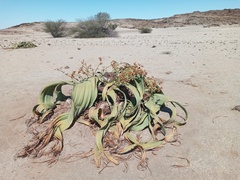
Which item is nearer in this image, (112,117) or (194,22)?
(112,117)

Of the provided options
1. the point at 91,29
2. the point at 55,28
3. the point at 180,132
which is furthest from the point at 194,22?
the point at 180,132

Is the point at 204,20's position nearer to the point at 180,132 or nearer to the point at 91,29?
the point at 91,29

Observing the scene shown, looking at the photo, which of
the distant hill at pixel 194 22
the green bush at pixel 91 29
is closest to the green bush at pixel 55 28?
the green bush at pixel 91 29

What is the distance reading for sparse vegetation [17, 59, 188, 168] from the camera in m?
2.02

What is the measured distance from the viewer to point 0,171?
185 centimetres

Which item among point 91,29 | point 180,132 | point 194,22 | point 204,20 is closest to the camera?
point 180,132

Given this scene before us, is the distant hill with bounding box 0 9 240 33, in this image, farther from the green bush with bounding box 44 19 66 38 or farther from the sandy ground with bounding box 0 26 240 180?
the sandy ground with bounding box 0 26 240 180

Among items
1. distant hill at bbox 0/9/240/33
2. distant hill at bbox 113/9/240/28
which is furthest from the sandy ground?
distant hill at bbox 113/9/240/28

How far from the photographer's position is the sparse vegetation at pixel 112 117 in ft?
6.62

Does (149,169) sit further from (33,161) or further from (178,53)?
(178,53)

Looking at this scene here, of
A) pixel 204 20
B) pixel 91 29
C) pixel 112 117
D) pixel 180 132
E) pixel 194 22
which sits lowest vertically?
pixel 194 22

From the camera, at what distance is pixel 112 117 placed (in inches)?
85.7

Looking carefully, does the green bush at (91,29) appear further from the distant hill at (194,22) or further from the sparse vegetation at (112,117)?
the sparse vegetation at (112,117)

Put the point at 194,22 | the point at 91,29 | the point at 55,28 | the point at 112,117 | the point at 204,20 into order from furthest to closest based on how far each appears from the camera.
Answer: the point at 204,20 → the point at 194,22 → the point at 55,28 → the point at 91,29 → the point at 112,117
